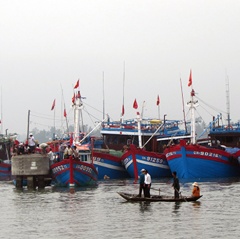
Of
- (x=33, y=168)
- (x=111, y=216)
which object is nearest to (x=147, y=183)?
(x=111, y=216)

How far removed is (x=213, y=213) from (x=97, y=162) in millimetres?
30465

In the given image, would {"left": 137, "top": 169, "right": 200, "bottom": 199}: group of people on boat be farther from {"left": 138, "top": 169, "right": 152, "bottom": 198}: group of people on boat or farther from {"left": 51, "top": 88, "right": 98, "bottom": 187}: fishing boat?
{"left": 51, "top": 88, "right": 98, "bottom": 187}: fishing boat

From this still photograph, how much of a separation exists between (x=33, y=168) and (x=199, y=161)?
586 inches

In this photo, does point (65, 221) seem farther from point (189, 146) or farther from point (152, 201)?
point (189, 146)

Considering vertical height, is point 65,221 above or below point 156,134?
below

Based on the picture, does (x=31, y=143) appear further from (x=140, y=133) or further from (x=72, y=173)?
(x=140, y=133)

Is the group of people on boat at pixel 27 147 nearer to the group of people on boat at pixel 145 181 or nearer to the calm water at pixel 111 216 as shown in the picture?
the calm water at pixel 111 216

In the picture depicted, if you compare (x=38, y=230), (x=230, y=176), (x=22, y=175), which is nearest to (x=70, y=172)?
(x=22, y=175)

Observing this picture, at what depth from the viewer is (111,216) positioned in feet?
109

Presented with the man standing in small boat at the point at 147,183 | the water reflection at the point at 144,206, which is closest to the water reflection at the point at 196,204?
the water reflection at the point at 144,206

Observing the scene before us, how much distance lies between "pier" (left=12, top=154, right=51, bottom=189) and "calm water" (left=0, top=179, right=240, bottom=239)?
149 inches

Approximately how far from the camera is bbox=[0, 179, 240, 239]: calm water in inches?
1105

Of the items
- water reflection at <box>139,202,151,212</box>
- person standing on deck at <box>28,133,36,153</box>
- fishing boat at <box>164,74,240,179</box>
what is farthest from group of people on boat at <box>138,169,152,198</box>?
fishing boat at <box>164,74,240,179</box>

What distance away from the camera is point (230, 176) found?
6031cm
